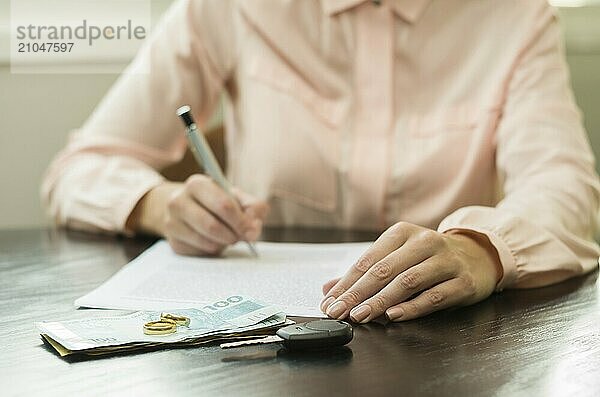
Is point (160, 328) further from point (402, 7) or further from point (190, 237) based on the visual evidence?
point (402, 7)

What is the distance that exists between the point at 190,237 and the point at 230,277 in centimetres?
16

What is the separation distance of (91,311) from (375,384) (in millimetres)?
334

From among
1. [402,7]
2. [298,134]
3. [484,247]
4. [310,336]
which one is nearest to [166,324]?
[310,336]

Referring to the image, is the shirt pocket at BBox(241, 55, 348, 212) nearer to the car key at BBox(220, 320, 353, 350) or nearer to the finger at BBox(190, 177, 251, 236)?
the finger at BBox(190, 177, 251, 236)

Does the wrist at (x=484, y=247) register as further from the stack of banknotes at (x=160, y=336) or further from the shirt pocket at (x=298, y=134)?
the shirt pocket at (x=298, y=134)

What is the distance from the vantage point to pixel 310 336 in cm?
75

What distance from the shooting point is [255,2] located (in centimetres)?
158

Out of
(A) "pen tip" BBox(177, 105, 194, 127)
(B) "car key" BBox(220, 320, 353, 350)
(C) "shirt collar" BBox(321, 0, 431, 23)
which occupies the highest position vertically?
(C) "shirt collar" BBox(321, 0, 431, 23)

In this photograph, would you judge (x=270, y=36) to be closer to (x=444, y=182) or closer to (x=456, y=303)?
(x=444, y=182)

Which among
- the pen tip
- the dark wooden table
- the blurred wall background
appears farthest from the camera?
the blurred wall background

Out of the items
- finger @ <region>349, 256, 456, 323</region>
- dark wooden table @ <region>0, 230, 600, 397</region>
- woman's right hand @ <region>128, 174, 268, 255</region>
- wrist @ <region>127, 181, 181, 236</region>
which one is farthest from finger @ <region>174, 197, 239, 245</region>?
finger @ <region>349, 256, 456, 323</region>

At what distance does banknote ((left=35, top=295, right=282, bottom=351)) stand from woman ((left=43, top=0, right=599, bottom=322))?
579 millimetres

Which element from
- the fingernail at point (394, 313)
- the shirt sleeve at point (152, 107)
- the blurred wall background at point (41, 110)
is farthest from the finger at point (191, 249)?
the blurred wall background at point (41, 110)

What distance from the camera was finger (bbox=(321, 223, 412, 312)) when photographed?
35.8 inches
